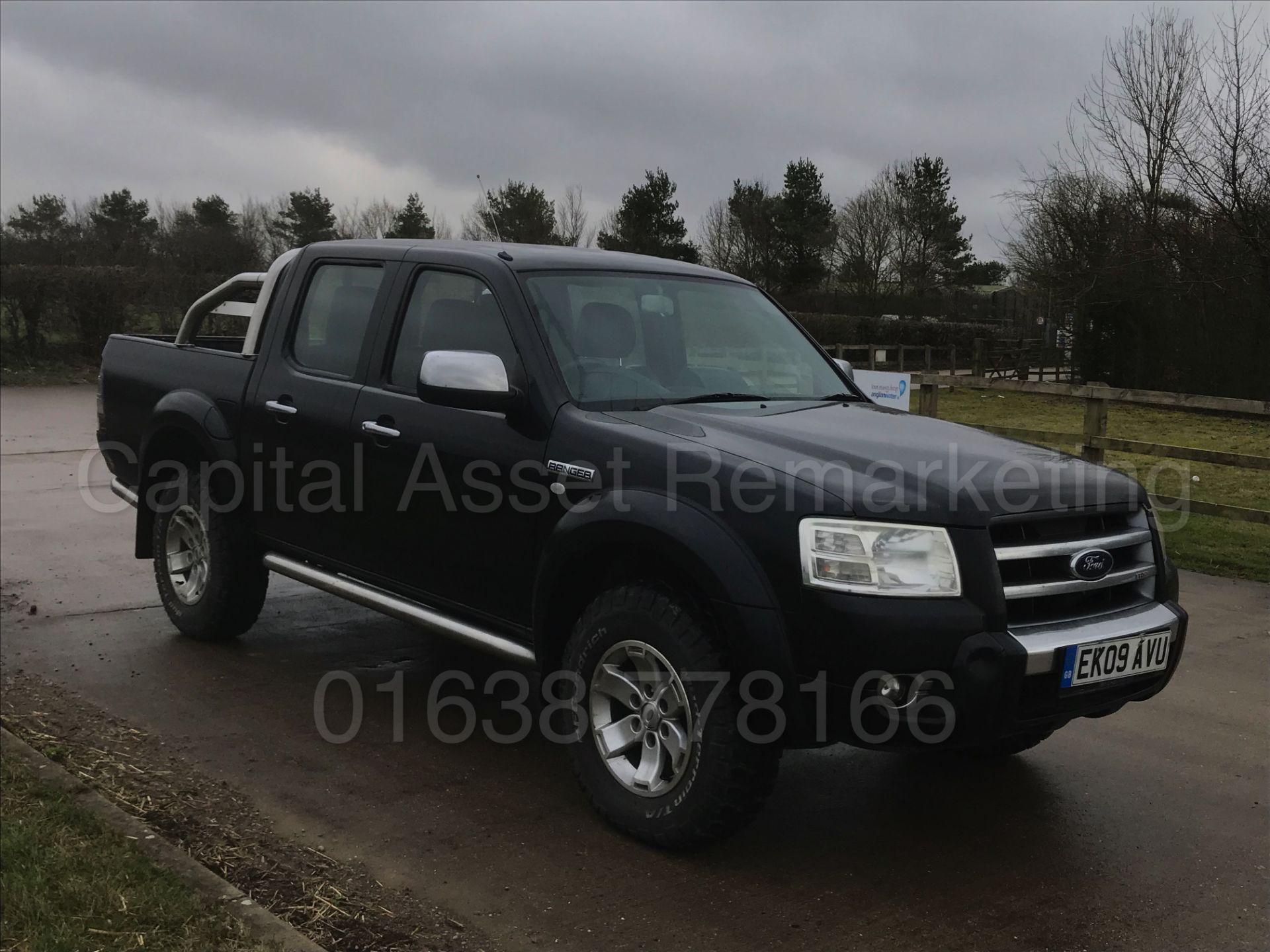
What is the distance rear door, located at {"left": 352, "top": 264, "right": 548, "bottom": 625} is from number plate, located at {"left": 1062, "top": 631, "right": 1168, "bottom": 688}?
5.82 ft

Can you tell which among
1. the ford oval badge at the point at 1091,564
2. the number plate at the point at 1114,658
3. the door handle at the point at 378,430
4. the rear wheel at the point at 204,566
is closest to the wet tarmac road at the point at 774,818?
the rear wheel at the point at 204,566

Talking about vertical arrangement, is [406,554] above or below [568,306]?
below

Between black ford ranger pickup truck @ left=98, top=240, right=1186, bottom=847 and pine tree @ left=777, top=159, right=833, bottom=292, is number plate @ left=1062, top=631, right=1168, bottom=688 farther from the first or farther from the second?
pine tree @ left=777, top=159, right=833, bottom=292

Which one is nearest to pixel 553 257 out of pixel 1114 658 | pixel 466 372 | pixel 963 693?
pixel 466 372

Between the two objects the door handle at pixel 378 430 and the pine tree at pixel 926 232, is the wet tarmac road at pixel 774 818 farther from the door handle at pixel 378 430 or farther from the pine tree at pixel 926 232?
the pine tree at pixel 926 232

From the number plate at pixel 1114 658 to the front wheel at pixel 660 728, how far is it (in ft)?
2.95

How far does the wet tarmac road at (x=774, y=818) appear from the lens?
3.52 m

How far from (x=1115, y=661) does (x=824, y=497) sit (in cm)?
105

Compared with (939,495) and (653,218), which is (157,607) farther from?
(653,218)

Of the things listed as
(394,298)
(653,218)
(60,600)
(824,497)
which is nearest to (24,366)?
(60,600)

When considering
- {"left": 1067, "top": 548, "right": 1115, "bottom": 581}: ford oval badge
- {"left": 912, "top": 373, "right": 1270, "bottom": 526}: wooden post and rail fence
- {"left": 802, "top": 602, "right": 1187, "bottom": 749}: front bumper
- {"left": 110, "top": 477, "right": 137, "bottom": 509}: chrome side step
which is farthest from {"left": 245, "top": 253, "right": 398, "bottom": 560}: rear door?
{"left": 912, "top": 373, "right": 1270, "bottom": 526}: wooden post and rail fence

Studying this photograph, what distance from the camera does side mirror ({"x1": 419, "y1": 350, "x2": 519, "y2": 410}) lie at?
415 cm

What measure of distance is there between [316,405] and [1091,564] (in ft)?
Answer: 10.5

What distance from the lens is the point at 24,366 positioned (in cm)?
2330
